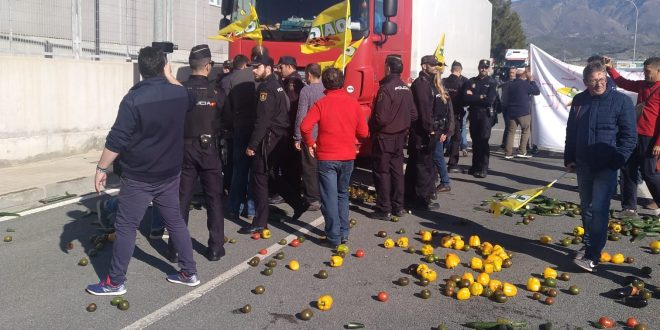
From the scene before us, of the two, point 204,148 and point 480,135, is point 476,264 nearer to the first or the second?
point 204,148

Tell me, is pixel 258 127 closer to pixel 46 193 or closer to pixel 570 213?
pixel 46 193

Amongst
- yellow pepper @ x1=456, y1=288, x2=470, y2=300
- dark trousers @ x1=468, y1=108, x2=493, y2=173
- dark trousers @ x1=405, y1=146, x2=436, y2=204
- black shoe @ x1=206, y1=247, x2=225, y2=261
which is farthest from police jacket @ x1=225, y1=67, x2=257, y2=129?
dark trousers @ x1=468, y1=108, x2=493, y2=173

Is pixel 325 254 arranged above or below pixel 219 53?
below

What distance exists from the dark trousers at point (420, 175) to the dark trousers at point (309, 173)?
1.36m

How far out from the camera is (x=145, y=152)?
17.7 ft

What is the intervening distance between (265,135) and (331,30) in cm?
211

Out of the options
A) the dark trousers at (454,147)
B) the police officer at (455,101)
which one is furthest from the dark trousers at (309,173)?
the dark trousers at (454,147)

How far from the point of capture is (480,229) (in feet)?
26.8

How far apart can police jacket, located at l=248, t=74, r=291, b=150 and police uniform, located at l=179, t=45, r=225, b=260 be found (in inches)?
34.6

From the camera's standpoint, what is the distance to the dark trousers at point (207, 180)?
6.39m

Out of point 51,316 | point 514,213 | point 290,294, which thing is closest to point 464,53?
point 514,213

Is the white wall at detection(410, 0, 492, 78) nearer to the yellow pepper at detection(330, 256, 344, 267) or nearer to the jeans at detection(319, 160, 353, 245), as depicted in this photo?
the jeans at detection(319, 160, 353, 245)

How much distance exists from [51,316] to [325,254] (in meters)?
2.76

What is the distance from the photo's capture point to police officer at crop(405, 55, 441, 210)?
342 inches
